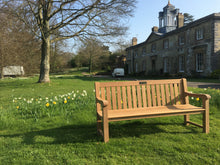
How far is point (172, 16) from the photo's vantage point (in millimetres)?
34188

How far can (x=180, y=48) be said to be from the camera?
25.0 meters

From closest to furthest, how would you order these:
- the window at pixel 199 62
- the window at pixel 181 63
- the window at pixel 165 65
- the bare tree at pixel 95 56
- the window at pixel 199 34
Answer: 1. the window at pixel 199 34
2. the window at pixel 199 62
3. the window at pixel 181 63
4. the window at pixel 165 65
5. the bare tree at pixel 95 56

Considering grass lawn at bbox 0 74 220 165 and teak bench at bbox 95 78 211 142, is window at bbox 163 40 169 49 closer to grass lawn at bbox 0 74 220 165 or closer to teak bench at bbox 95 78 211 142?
grass lawn at bbox 0 74 220 165

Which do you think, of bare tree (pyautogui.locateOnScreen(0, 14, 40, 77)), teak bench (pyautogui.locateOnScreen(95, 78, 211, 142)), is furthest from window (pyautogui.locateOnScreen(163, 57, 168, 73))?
teak bench (pyautogui.locateOnScreen(95, 78, 211, 142))

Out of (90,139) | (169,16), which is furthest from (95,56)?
(90,139)

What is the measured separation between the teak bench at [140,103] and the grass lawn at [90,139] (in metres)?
0.34

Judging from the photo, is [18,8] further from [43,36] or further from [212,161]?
[212,161]

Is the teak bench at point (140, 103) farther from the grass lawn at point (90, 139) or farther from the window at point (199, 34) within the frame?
the window at point (199, 34)

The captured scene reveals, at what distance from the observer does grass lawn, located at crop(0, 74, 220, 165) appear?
2.77m

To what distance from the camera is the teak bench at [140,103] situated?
3.30m

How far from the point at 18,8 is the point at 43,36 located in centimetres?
261

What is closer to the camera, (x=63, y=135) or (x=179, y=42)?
(x=63, y=135)

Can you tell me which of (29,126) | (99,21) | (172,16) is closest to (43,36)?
(99,21)

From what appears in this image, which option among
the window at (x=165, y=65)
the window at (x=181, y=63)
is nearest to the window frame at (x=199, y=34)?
the window at (x=181, y=63)
